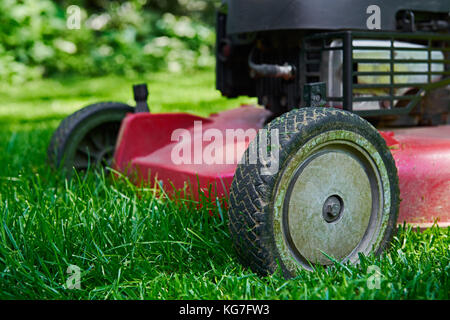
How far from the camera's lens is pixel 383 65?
1896 millimetres

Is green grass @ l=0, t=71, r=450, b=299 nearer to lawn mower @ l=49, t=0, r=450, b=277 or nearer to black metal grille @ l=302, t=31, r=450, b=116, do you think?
lawn mower @ l=49, t=0, r=450, b=277

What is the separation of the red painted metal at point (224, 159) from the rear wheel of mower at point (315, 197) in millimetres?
240

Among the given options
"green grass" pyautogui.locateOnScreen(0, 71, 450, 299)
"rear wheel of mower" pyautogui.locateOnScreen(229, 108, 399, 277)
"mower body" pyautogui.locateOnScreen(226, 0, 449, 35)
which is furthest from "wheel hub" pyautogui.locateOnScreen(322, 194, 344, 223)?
"mower body" pyautogui.locateOnScreen(226, 0, 449, 35)

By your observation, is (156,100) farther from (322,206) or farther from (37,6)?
(322,206)

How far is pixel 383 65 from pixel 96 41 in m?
6.55

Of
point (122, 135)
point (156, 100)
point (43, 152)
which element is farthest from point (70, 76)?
point (122, 135)

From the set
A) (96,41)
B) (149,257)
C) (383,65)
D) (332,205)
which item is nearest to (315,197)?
(332,205)

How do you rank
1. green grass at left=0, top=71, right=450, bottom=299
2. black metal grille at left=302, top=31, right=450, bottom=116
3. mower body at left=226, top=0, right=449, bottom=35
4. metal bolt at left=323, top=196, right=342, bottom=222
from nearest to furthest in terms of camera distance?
green grass at left=0, top=71, right=450, bottom=299, metal bolt at left=323, top=196, right=342, bottom=222, black metal grille at left=302, top=31, right=450, bottom=116, mower body at left=226, top=0, right=449, bottom=35

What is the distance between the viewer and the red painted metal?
166cm

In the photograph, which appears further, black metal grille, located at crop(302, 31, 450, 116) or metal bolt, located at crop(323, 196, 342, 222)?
black metal grille, located at crop(302, 31, 450, 116)

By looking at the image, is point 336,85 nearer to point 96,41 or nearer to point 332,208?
point 332,208

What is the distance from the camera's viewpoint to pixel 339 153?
137cm

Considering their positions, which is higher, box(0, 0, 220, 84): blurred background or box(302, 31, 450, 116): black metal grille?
box(0, 0, 220, 84): blurred background
